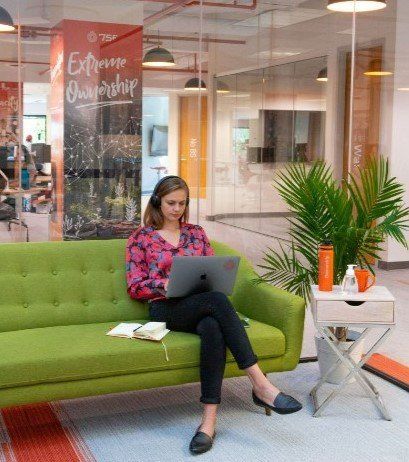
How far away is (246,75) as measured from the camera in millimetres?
6238

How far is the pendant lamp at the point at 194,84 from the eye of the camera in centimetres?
535

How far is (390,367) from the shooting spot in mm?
4582

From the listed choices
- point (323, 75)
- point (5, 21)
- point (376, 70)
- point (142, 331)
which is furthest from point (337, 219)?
point (376, 70)

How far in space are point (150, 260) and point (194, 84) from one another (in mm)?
1925

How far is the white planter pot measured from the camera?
163 inches

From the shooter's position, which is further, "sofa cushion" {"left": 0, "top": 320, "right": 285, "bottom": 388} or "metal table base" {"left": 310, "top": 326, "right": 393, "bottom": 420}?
"metal table base" {"left": 310, "top": 326, "right": 393, "bottom": 420}

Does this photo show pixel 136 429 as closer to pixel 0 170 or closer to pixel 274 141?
pixel 0 170

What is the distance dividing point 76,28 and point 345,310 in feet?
8.65

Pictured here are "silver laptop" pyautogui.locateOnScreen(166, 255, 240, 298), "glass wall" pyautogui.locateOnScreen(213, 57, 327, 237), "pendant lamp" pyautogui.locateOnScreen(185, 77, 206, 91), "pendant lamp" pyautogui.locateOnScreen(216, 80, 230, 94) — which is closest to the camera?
"silver laptop" pyautogui.locateOnScreen(166, 255, 240, 298)

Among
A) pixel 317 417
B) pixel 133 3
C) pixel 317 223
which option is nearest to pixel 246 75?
pixel 133 3

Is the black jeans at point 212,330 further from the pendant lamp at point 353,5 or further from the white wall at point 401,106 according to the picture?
the white wall at point 401,106

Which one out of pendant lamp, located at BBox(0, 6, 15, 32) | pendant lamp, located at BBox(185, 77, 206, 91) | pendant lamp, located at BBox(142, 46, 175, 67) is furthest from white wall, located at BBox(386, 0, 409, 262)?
pendant lamp, located at BBox(0, 6, 15, 32)

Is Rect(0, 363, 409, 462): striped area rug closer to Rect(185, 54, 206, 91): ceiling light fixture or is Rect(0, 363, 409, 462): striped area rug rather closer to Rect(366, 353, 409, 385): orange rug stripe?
Rect(366, 353, 409, 385): orange rug stripe

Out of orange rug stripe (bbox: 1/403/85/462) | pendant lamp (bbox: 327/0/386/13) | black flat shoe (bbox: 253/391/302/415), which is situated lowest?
orange rug stripe (bbox: 1/403/85/462)
